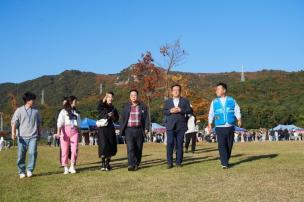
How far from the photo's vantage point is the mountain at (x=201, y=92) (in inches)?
2515

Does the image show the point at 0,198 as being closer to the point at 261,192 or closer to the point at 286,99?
the point at 261,192

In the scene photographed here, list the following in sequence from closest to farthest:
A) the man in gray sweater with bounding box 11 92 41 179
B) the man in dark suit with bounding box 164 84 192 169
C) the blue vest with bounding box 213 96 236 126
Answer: the man in gray sweater with bounding box 11 92 41 179
the blue vest with bounding box 213 96 236 126
the man in dark suit with bounding box 164 84 192 169

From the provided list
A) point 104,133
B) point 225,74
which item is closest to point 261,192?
point 104,133

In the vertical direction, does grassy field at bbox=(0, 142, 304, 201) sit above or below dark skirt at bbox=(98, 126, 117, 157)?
below

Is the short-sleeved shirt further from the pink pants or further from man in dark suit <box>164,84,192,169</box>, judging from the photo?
man in dark suit <box>164,84,192,169</box>

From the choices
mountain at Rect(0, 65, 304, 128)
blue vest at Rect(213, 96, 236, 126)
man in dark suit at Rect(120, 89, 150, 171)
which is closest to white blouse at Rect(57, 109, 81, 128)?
man in dark suit at Rect(120, 89, 150, 171)

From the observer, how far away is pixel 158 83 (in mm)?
47125

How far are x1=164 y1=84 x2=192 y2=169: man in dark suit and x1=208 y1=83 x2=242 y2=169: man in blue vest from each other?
66 cm

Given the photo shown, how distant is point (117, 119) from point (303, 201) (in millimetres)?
5955

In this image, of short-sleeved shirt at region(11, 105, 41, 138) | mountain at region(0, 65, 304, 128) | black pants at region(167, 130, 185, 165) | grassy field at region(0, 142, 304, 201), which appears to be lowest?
grassy field at region(0, 142, 304, 201)

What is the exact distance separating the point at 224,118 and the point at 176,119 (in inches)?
44.5

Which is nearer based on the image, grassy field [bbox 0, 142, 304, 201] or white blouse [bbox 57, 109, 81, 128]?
grassy field [bbox 0, 142, 304, 201]

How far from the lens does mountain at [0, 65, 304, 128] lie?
63.9m

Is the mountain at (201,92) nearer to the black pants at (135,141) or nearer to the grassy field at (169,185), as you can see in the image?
the black pants at (135,141)
